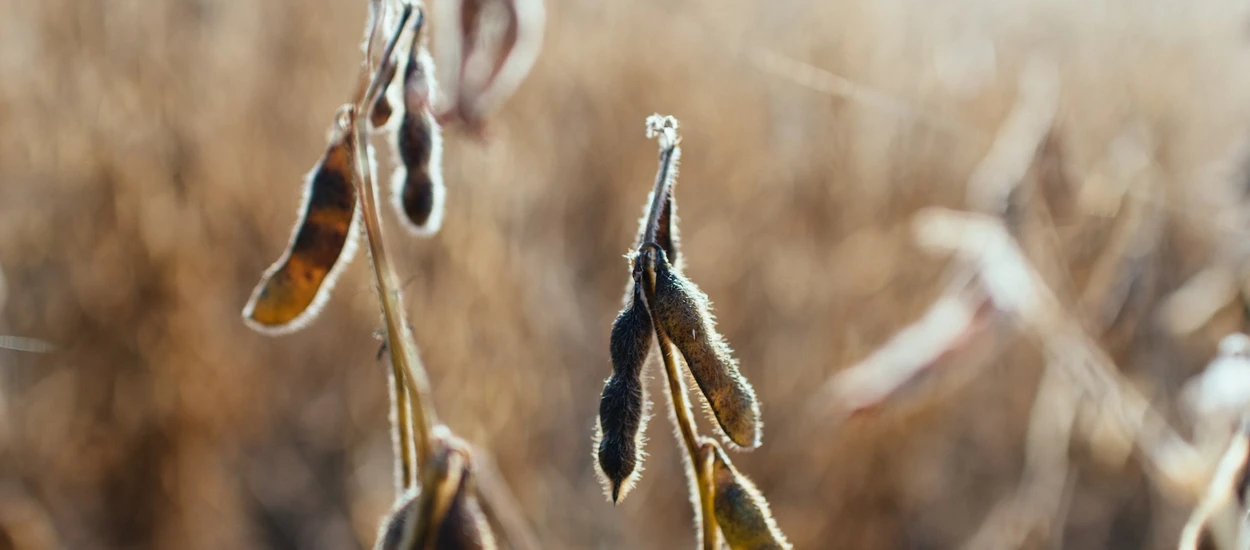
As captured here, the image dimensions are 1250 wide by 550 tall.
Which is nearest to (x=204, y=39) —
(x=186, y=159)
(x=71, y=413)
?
(x=186, y=159)

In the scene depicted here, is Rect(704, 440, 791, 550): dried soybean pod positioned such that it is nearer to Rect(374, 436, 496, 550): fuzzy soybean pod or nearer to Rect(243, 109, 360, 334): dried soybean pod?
Rect(374, 436, 496, 550): fuzzy soybean pod

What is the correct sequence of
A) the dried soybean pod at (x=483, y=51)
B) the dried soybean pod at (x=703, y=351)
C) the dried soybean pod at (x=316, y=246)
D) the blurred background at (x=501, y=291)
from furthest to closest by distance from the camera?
the blurred background at (x=501, y=291) → the dried soybean pod at (x=483, y=51) → the dried soybean pod at (x=316, y=246) → the dried soybean pod at (x=703, y=351)

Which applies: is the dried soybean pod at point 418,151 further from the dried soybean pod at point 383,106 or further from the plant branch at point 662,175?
the plant branch at point 662,175

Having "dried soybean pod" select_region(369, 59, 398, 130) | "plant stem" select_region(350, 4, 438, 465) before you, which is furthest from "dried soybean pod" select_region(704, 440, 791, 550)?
"dried soybean pod" select_region(369, 59, 398, 130)

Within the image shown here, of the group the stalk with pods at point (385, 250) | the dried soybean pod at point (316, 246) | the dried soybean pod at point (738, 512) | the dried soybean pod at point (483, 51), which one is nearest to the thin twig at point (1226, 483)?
the dried soybean pod at point (738, 512)

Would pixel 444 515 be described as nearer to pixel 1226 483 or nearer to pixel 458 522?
pixel 458 522

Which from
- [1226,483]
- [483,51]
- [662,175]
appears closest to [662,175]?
[662,175]
